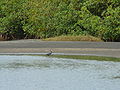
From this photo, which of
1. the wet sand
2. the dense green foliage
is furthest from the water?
the dense green foliage

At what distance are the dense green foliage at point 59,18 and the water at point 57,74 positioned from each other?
937cm

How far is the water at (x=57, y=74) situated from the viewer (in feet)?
33.6

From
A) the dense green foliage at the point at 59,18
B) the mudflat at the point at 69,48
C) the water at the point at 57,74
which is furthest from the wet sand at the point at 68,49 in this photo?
the dense green foliage at the point at 59,18

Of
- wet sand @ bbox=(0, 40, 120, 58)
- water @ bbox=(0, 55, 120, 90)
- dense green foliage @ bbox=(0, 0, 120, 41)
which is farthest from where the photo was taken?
dense green foliage @ bbox=(0, 0, 120, 41)

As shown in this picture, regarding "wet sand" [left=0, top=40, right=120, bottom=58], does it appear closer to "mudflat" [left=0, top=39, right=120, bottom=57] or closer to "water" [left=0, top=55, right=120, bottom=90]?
"mudflat" [left=0, top=39, right=120, bottom=57]

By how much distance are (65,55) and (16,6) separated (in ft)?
38.4

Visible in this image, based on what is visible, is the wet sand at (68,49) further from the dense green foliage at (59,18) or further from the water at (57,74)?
the dense green foliage at (59,18)

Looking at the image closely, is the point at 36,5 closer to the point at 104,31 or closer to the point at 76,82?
the point at 104,31

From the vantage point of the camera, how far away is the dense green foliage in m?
25.0

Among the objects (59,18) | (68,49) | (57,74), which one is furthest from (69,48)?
(57,74)

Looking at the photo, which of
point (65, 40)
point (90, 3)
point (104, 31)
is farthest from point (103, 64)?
point (90, 3)

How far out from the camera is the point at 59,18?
26.3 metres

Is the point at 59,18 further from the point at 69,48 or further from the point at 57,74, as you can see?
the point at 57,74

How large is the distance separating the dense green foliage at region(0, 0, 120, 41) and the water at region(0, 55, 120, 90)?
369 inches
